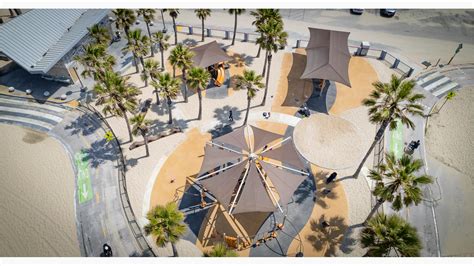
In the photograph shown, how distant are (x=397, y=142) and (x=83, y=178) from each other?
39642 mm

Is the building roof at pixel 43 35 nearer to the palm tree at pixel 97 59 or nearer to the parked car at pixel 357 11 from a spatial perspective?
the palm tree at pixel 97 59

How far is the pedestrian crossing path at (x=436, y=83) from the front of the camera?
46.2m

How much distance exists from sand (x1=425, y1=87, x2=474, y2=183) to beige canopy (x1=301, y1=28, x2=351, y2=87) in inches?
519

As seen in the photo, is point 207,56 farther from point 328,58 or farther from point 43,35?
point 43,35

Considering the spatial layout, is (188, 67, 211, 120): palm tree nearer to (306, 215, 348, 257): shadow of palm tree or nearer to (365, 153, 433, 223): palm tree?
(306, 215, 348, 257): shadow of palm tree

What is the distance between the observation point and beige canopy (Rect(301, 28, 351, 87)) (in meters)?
42.1

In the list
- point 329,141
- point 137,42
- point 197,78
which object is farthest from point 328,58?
point 137,42

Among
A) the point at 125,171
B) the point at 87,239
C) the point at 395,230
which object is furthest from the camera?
the point at 125,171

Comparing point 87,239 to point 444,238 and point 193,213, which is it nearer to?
point 193,213

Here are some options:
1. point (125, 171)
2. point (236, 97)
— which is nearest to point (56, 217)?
point (125, 171)

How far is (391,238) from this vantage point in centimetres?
2341

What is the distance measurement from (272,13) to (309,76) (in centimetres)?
1021

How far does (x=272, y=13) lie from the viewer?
42.9 metres

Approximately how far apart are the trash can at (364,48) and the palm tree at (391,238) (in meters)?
34.1
